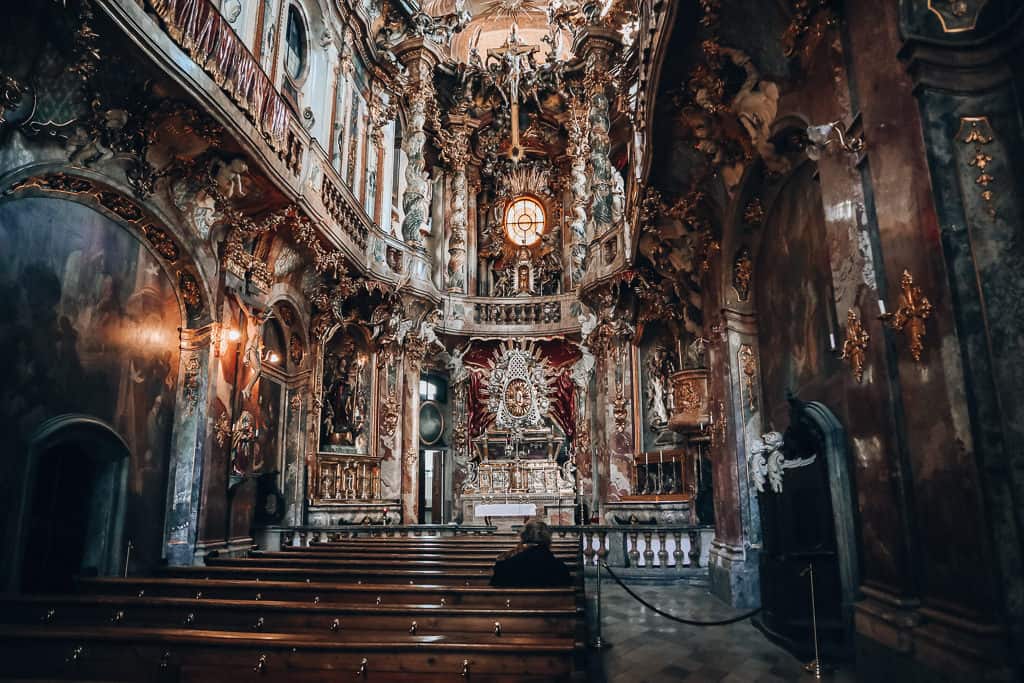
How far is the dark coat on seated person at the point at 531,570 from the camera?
546cm

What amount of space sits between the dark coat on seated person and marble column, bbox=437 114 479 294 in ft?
47.6

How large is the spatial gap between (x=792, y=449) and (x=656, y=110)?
4.17 m

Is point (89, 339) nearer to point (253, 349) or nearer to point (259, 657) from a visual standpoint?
point (253, 349)

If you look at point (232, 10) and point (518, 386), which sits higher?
point (232, 10)

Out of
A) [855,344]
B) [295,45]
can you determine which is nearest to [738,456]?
[855,344]

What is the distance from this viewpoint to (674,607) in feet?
28.6

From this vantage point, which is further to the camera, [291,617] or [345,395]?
[345,395]

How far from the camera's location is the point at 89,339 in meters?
7.89

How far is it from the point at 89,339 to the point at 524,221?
51.6 feet

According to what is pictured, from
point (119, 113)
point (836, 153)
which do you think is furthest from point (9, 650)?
point (836, 153)

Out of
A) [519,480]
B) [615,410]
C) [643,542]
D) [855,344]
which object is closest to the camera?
[855,344]

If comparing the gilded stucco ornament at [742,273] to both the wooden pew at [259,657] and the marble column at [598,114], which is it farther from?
the marble column at [598,114]

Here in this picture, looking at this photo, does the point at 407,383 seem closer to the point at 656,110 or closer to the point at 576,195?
the point at 576,195

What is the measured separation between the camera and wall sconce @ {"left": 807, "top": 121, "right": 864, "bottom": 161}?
5008mm
